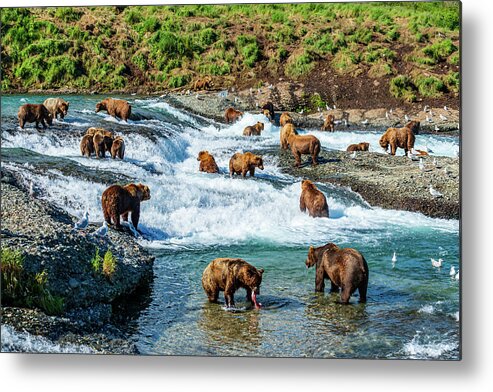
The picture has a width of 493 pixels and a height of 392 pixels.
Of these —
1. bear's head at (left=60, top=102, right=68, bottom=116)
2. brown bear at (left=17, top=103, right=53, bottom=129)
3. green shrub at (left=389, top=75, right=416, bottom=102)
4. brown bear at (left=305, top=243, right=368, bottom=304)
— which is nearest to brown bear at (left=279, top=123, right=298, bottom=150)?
green shrub at (left=389, top=75, right=416, bottom=102)

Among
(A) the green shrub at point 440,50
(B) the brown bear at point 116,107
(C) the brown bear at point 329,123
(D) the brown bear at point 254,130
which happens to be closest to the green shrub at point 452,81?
(A) the green shrub at point 440,50

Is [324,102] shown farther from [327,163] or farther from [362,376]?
[362,376]

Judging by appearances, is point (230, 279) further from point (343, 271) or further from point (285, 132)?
point (285, 132)

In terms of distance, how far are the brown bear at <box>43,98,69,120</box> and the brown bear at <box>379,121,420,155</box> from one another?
2705 mm

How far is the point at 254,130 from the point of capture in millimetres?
6543

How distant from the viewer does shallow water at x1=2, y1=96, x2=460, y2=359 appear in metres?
5.60

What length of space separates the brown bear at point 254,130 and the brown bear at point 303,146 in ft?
0.86

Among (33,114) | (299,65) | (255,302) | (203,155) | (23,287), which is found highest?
(299,65)

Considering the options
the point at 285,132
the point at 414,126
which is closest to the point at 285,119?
the point at 285,132

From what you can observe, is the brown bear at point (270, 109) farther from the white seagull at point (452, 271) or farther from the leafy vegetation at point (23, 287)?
the leafy vegetation at point (23, 287)

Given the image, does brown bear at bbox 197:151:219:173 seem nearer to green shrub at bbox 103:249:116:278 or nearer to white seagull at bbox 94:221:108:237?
white seagull at bbox 94:221:108:237

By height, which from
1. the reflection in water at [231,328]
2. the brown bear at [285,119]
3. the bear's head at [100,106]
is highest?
the bear's head at [100,106]

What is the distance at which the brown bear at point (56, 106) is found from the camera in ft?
21.4

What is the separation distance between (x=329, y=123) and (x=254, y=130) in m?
0.66
